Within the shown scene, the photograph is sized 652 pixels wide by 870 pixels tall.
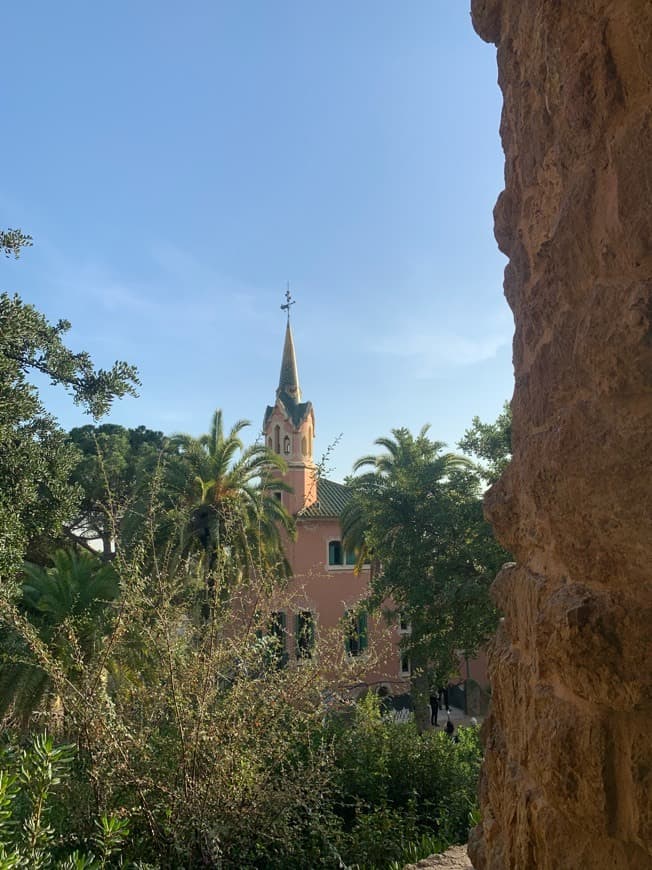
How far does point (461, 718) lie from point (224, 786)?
67.2ft

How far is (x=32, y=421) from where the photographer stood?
802 cm

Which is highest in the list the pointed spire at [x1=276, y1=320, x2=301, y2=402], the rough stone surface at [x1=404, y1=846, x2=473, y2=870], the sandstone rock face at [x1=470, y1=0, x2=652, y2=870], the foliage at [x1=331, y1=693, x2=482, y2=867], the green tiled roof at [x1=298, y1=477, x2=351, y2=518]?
the pointed spire at [x1=276, y1=320, x2=301, y2=402]

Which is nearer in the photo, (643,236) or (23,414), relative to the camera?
(643,236)

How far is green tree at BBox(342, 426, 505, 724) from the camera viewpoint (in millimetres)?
14523

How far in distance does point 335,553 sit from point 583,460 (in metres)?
25.4

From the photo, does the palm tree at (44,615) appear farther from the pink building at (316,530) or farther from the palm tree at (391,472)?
the pink building at (316,530)

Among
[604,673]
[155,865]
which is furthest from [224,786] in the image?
[604,673]

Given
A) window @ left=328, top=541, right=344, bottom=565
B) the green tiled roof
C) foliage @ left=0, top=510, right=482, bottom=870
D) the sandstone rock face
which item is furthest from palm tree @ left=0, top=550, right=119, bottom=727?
window @ left=328, top=541, right=344, bottom=565

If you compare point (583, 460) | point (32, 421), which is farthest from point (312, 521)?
point (583, 460)

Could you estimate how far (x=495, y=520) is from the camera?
1787 mm

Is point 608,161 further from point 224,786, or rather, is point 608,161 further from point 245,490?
point 245,490

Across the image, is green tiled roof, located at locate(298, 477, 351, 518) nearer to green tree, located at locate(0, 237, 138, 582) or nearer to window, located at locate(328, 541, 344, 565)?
window, located at locate(328, 541, 344, 565)

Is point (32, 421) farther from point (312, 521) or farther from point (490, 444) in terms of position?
point (312, 521)

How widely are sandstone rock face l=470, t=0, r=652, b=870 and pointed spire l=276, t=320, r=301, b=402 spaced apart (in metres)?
27.9
